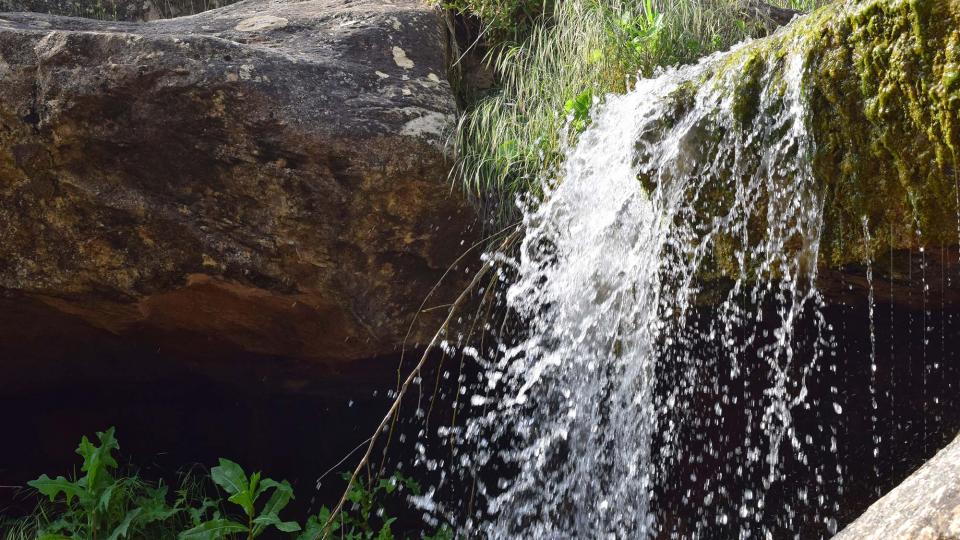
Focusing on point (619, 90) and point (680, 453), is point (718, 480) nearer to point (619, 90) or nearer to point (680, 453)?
→ point (680, 453)

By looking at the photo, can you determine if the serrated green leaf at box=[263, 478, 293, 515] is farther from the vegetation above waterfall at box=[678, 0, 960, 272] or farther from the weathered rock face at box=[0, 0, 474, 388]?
the vegetation above waterfall at box=[678, 0, 960, 272]

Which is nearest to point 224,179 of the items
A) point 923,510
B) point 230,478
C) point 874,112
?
point 230,478

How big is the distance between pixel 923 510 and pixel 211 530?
2.71 meters

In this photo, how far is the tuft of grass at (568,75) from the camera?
3.42m

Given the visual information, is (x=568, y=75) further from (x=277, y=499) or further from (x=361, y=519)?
(x=361, y=519)

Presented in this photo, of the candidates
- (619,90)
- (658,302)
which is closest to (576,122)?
(619,90)

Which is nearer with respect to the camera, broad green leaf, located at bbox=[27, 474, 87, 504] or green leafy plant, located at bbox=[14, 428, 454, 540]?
green leafy plant, located at bbox=[14, 428, 454, 540]

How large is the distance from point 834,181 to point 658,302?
2.32ft

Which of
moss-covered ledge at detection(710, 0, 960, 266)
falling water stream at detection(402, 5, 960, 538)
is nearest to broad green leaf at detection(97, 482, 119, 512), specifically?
falling water stream at detection(402, 5, 960, 538)

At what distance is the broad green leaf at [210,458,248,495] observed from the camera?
335 cm

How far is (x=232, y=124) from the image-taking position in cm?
320

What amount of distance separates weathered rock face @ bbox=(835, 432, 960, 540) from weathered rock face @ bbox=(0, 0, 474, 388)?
2.24m

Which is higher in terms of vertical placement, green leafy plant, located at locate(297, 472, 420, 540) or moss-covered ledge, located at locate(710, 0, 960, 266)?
moss-covered ledge, located at locate(710, 0, 960, 266)

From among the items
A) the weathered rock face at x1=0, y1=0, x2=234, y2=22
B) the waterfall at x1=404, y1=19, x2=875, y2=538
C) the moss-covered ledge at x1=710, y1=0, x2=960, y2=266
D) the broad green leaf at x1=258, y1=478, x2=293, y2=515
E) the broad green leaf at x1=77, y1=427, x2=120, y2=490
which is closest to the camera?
the moss-covered ledge at x1=710, y1=0, x2=960, y2=266
